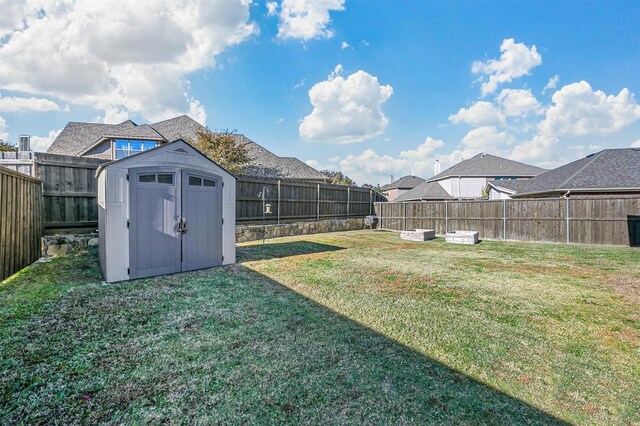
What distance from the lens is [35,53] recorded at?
38.0 feet

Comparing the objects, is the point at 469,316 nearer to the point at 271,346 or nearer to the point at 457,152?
the point at 271,346

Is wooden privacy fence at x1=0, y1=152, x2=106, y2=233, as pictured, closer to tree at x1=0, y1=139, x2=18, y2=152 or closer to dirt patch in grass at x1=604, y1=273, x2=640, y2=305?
dirt patch in grass at x1=604, y1=273, x2=640, y2=305

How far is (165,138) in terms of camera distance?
19609 millimetres

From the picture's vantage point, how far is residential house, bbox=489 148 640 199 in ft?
38.5

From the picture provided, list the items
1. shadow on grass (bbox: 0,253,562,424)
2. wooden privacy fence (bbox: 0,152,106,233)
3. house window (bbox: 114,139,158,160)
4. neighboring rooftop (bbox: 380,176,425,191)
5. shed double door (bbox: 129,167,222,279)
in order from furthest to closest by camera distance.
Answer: neighboring rooftop (bbox: 380,176,425,191)
house window (bbox: 114,139,158,160)
wooden privacy fence (bbox: 0,152,106,233)
shed double door (bbox: 129,167,222,279)
shadow on grass (bbox: 0,253,562,424)

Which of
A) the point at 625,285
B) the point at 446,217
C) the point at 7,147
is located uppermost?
the point at 7,147

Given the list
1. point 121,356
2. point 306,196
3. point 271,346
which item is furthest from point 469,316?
point 306,196

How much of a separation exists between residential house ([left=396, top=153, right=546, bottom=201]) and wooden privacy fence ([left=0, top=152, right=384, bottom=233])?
13.3 meters

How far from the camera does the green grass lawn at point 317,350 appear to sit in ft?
6.05

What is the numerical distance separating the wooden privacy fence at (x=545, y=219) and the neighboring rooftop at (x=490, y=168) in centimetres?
1778

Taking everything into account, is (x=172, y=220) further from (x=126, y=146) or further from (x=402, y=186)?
(x=402, y=186)

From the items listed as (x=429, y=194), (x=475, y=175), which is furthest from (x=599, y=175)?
(x=475, y=175)

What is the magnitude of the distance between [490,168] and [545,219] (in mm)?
20461

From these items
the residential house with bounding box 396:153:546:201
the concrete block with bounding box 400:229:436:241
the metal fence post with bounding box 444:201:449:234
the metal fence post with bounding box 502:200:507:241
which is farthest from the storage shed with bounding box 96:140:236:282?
the residential house with bounding box 396:153:546:201
